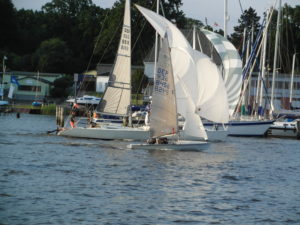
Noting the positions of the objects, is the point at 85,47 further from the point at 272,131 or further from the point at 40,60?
the point at 272,131

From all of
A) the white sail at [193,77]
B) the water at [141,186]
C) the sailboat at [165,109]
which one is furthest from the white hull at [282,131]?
the sailboat at [165,109]

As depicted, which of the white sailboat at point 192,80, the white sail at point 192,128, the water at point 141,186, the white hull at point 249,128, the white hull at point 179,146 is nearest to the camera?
the water at point 141,186

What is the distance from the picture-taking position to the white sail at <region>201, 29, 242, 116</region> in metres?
63.3

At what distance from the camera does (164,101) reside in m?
42.5

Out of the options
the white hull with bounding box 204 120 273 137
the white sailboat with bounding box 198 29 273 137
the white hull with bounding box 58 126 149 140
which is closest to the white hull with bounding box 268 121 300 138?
the white hull with bounding box 204 120 273 137

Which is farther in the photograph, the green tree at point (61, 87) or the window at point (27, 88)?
the window at point (27, 88)

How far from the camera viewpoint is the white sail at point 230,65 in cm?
6331

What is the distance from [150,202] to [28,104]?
93.0 metres

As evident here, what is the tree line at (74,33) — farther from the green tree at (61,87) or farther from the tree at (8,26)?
the green tree at (61,87)

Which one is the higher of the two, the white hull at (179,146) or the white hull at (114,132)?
the white hull at (114,132)

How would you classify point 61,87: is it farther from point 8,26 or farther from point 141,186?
point 141,186

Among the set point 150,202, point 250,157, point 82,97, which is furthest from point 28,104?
point 150,202

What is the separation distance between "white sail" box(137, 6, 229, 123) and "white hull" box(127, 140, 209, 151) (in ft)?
13.1

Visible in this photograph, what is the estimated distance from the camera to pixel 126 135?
50.2 metres
